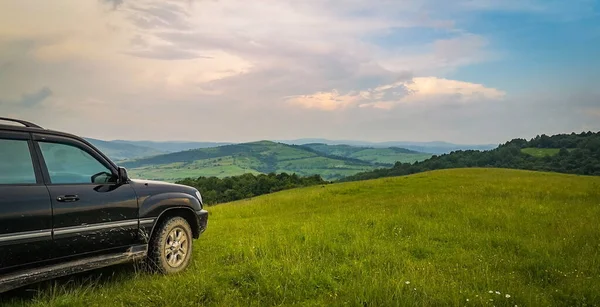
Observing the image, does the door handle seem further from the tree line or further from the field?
the tree line

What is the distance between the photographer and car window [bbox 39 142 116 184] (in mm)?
5949

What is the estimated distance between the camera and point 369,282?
653 cm

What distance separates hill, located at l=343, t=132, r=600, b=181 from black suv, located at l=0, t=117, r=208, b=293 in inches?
3325

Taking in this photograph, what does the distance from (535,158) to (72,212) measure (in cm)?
11605

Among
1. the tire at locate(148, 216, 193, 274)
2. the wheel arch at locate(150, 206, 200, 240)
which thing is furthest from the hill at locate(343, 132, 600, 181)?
the tire at locate(148, 216, 193, 274)

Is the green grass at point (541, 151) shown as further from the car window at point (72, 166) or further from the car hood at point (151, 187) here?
the car window at point (72, 166)

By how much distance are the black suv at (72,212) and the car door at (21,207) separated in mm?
11

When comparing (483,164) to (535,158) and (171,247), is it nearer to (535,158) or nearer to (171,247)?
(535,158)

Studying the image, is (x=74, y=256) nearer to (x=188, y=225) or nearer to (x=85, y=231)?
(x=85, y=231)

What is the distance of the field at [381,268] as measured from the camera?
19.5ft

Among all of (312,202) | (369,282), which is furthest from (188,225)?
(312,202)

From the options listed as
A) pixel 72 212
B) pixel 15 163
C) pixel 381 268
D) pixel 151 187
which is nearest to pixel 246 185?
pixel 151 187

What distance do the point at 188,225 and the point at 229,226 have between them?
6160mm

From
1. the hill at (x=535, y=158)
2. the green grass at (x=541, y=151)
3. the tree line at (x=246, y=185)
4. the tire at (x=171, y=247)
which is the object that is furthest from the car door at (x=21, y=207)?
the green grass at (x=541, y=151)
